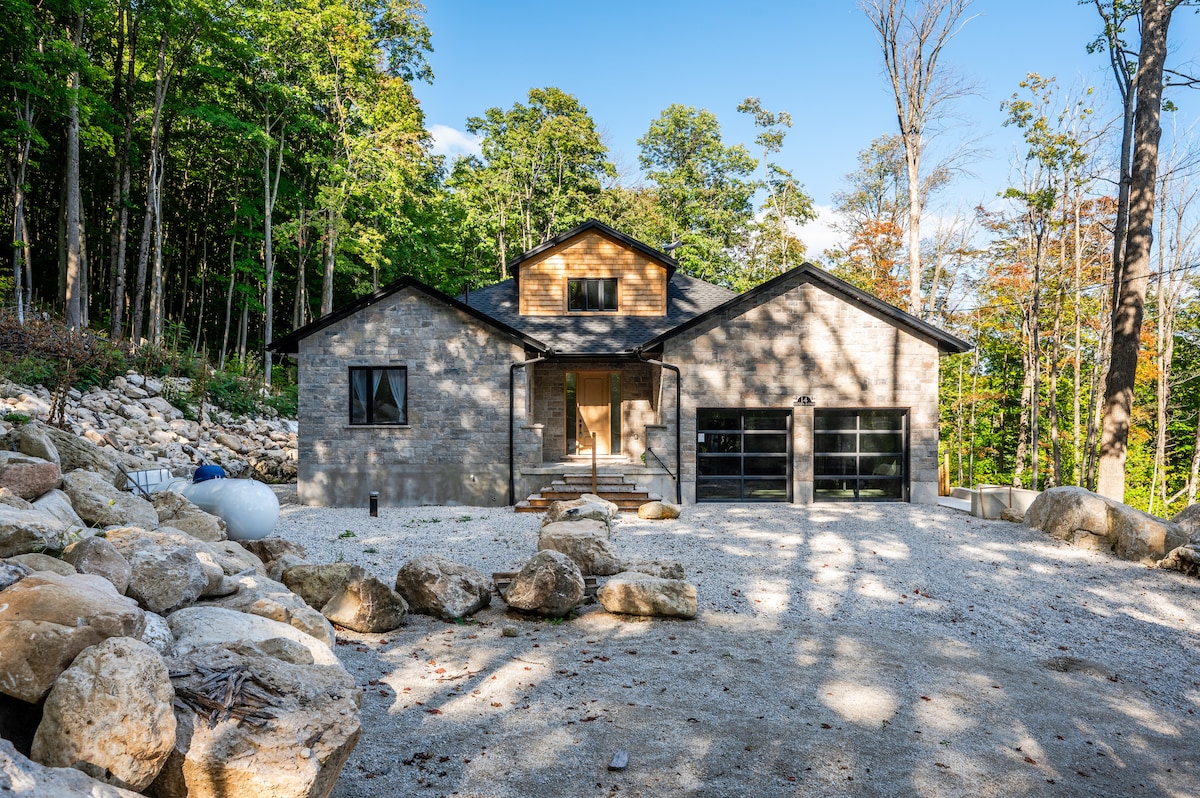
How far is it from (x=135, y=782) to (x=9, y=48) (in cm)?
2524

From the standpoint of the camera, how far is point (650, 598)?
6.79m

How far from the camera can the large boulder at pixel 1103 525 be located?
31.3ft

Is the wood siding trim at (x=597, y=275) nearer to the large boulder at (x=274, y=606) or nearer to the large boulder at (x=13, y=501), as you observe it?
the large boulder at (x=274, y=606)

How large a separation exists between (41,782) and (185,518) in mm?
5936

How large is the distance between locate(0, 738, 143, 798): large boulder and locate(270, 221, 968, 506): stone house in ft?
40.3

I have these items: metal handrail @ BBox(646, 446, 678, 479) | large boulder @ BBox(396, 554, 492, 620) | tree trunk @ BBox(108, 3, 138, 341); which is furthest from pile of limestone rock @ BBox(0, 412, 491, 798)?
tree trunk @ BBox(108, 3, 138, 341)

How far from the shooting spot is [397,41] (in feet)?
94.6

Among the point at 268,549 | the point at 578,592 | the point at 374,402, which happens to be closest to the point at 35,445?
the point at 268,549

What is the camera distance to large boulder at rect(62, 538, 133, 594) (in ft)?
13.8

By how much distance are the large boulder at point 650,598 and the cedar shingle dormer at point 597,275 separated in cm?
1239

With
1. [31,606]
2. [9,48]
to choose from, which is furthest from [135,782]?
[9,48]

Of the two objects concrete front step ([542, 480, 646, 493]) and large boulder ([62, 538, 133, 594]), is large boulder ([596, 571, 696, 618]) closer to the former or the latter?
large boulder ([62, 538, 133, 594])

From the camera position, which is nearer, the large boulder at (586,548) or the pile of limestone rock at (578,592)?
the pile of limestone rock at (578,592)

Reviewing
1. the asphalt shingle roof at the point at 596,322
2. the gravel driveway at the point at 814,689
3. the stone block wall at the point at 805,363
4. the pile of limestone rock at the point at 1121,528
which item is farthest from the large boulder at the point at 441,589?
the pile of limestone rock at the point at 1121,528
